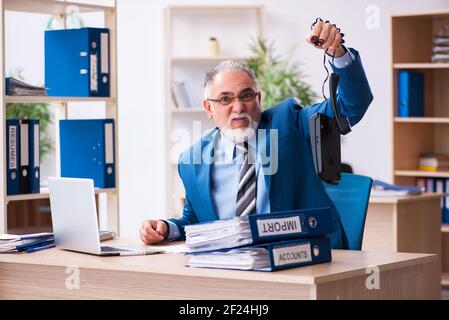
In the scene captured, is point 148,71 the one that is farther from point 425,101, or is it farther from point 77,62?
point 77,62

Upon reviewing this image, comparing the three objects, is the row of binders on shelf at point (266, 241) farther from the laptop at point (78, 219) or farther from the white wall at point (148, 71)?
the white wall at point (148, 71)

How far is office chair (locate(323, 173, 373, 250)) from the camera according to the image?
338 centimetres

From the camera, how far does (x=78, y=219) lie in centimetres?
293

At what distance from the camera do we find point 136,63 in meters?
8.05

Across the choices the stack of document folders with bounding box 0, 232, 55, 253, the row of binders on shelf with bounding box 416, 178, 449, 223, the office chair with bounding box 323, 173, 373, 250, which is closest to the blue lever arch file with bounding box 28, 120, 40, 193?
the stack of document folders with bounding box 0, 232, 55, 253

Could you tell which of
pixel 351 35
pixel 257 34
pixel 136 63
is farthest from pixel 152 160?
pixel 351 35

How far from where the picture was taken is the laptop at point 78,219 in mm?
2857

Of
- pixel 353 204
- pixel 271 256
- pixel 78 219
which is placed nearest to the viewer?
pixel 271 256

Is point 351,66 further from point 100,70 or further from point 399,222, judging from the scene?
point 399,222

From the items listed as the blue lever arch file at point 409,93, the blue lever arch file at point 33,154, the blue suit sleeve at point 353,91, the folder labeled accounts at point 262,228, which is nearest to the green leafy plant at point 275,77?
the blue lever arch file at point 409,93

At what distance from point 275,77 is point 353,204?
389 centimetres

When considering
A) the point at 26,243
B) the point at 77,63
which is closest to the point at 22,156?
the point at 77,63

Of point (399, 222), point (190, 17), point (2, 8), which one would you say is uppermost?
point (190, 17)
